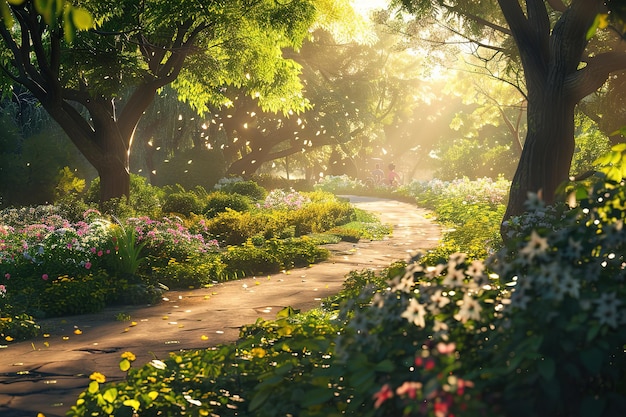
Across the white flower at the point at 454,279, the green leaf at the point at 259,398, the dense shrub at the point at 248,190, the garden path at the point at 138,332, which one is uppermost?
the dense shrub at the point at 248,190

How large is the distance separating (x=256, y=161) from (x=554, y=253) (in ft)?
123

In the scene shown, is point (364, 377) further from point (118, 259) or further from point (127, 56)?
point (127, 56)

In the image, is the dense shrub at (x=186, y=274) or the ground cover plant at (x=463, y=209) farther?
the ground cover plant at (x=463, y=209)

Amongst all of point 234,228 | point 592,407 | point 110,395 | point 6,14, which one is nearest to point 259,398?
point 110,395

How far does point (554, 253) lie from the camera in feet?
10.9

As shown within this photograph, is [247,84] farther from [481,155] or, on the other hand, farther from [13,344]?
[481,155]

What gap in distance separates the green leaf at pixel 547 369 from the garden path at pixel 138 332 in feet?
6.99

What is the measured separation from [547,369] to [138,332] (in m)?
5.89

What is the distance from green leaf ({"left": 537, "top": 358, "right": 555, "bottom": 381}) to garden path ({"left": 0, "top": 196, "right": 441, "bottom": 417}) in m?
2.13

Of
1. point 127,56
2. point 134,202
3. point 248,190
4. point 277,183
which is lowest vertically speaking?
point 134,202

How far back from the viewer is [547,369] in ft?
9.18

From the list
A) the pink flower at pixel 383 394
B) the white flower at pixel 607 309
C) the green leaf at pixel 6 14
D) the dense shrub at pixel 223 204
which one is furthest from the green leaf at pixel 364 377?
the dense shrub at pixel 223 204

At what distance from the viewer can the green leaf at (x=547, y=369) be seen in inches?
108

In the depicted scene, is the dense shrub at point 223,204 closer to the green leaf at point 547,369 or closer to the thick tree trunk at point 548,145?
the thick tree trunk at point 548,145
